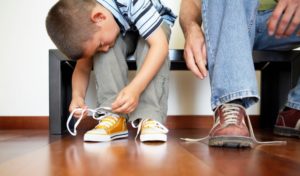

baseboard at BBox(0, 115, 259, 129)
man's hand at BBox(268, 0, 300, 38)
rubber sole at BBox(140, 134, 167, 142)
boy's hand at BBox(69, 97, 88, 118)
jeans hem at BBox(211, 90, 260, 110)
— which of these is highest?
man's hand at BBox(268, 0, 300, 38)

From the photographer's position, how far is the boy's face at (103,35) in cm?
87

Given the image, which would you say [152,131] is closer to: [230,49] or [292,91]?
[230,49]

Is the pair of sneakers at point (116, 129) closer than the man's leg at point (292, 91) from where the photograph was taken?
Yes

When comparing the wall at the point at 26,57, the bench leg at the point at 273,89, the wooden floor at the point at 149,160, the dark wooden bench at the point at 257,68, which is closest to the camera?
the wooden floor at the point at 149,160

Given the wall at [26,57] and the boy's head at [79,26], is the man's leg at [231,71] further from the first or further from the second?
the wall at [26,57]

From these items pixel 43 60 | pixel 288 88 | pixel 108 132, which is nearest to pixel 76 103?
pixel 108 132

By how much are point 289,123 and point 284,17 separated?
1.18 feet

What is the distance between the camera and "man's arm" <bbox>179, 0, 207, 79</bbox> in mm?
813

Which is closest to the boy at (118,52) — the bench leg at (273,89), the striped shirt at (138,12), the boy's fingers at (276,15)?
the striped shirt at (138,12)

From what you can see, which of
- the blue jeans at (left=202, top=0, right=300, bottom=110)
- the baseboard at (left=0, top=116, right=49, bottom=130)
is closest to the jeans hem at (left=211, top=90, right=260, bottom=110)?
the blue jeans at (left=202, top=0, right=300, bottom=110)

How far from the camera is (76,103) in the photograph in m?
0.97

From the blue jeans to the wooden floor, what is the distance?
125 millimetres

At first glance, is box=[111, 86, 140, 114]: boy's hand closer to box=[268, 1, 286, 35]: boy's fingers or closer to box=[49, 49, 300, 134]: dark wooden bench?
box=[49, 49, 300, 134]: dark wooden bench

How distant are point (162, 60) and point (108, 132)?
0.81 feet
